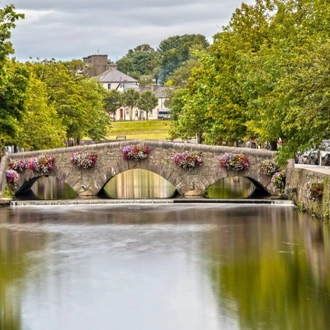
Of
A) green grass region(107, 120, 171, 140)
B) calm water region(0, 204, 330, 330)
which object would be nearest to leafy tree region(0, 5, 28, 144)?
calm water region(0, 204, 330, 330)

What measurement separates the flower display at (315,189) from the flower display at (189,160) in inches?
317

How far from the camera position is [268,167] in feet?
118

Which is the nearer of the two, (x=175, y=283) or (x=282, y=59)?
(x=175, y=283)

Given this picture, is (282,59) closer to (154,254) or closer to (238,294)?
(154,254)

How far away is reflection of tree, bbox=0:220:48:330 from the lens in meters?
16.7

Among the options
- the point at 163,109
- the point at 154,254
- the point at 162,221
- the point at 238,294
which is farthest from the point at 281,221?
the point at 163,109

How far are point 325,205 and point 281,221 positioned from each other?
6.01ft

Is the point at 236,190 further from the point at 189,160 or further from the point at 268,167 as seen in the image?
the point at 268,167

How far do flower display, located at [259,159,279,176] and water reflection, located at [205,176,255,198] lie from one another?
3718 mm

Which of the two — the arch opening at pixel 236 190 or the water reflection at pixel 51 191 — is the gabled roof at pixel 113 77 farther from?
the arch opening at pixel 236 190

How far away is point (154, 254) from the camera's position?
23.5 meters

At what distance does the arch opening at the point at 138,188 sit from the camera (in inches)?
1632

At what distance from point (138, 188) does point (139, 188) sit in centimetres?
6

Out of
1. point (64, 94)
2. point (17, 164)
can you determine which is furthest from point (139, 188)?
point (64, 94)
